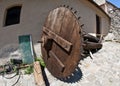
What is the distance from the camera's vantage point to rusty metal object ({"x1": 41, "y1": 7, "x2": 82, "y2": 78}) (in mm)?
7932

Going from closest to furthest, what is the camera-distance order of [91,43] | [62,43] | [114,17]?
[62,43]
[91,43]
[114,17]

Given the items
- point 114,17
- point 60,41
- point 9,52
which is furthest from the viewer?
point 114,17

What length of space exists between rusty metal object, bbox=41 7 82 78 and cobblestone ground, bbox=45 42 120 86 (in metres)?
0.43

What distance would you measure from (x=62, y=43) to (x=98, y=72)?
78.9 inches

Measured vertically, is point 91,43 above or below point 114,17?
above

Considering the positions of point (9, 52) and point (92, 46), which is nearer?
point (9, 52)

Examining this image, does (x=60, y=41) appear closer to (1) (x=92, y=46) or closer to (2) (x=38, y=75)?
(2) (x=38, y=75)

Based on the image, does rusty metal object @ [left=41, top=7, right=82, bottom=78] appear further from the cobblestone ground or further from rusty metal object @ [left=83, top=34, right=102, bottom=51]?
rusty metal object @ [left=83, top=34, right=102, bottom=51]

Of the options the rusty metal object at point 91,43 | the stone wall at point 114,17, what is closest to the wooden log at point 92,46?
the rusty metal object at point 91,43

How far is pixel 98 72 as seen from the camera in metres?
9.34

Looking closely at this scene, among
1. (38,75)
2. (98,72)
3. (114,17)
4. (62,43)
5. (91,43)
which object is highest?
(62,43)

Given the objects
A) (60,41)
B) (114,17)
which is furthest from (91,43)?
(114,17)

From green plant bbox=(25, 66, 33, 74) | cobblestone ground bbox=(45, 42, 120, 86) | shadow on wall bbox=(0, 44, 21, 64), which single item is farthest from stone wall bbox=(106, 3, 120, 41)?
green plant bbox=(25, 66, 33, 74)

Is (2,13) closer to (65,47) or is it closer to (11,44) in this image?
(11,44)
